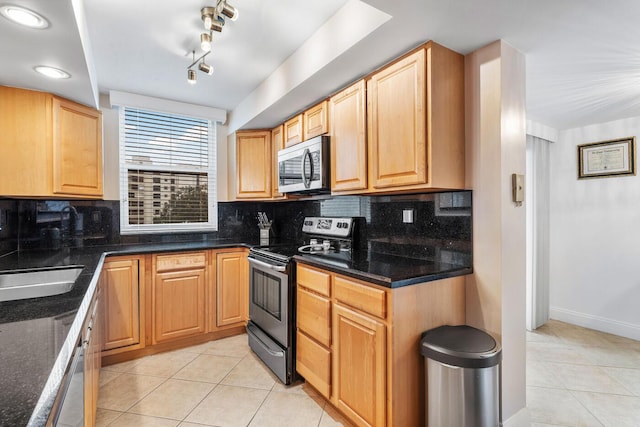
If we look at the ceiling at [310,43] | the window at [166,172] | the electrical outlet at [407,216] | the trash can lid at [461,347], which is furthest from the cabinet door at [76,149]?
the trash can lid at [461,347]

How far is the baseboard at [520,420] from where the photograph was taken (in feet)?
5.82

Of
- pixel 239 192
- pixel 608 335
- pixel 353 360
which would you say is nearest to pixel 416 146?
pixel 353 360

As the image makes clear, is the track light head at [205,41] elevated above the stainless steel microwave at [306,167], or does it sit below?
above

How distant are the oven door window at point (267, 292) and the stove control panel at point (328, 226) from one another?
2.15 ft

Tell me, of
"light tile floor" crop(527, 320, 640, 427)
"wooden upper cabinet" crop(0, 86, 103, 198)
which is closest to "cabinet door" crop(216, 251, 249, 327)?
"wooden upper cabinet" crop(0, 86, 103, 198)

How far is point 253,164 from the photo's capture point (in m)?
3.45

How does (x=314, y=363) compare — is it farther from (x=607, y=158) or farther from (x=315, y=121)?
(x=607, y=158)

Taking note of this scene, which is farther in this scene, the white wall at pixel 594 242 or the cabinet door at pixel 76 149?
the white wall at pixel 594 242

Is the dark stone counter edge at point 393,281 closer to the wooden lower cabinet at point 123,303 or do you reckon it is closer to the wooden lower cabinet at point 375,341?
the wooden lower cabinet at point 375,341

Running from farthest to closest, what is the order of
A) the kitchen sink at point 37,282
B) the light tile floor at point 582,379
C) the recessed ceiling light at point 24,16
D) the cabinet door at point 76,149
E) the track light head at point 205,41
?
the cabinet door at point 76,149
the light tile floor at point 582,379
the track light head at point 205,41
the kitchen sink at point 37,282
the recessed ceiling light at point 24,16

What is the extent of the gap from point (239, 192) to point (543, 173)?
3.48 metres

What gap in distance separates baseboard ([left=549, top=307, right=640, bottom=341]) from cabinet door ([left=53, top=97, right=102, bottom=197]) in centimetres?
507

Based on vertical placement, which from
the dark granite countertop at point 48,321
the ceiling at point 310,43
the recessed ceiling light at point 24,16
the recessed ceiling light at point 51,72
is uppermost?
the ceiling at point 310,43

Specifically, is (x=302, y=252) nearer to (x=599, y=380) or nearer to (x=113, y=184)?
(x=113, y=184)
